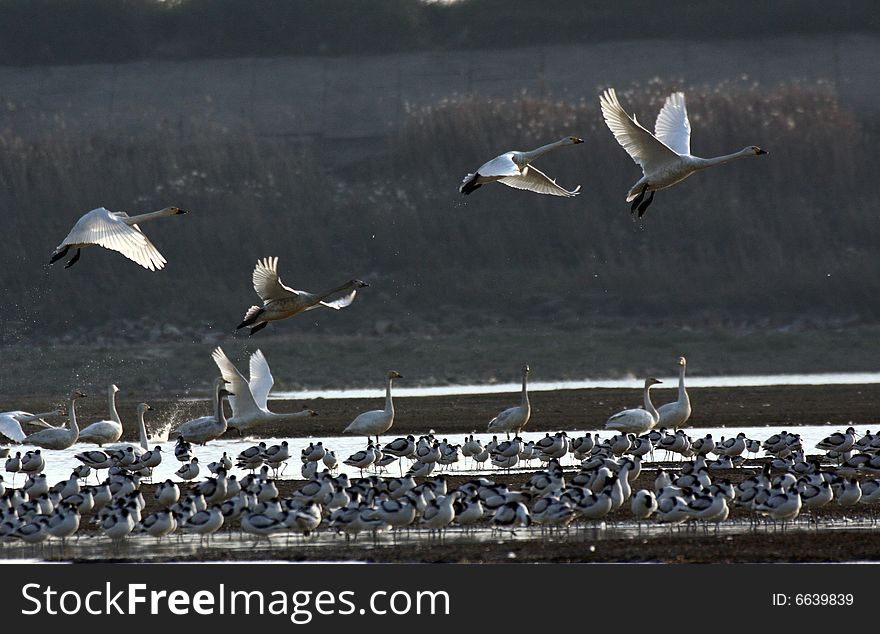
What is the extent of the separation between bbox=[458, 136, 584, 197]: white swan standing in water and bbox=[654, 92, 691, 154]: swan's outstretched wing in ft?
4.13

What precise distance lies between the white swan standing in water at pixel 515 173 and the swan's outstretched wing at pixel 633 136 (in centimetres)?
42

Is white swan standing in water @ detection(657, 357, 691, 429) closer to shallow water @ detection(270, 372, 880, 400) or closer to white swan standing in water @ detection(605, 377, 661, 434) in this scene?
white swan standing in water @ detection(605, 377, 661, 434)

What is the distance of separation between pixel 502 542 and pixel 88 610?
3.98 metres

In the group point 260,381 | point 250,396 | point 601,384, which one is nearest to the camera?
point 250,396

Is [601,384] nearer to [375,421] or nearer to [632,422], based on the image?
[632,422]

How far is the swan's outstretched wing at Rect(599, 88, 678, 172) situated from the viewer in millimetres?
17766

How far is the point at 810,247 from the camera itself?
1754 inches

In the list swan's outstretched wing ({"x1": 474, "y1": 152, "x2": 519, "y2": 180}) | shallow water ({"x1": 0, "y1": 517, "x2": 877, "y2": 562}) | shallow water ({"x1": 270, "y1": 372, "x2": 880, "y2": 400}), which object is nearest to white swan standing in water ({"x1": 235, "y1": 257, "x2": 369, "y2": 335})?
swan's outstretched wing ({"x1": 474, "y1": 152, "x2": 519, "y2": 180})

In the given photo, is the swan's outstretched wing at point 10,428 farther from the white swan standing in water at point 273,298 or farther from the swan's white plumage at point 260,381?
the white swan standing in water at point 273,298

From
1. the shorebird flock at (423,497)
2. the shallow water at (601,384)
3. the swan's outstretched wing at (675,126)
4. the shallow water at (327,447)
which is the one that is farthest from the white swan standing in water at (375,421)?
the shallow water at (601,384)

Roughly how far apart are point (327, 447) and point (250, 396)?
1.13m

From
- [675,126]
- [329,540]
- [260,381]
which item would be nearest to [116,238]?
[329,540]

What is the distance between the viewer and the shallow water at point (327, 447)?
20234mm

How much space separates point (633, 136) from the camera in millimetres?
17969
